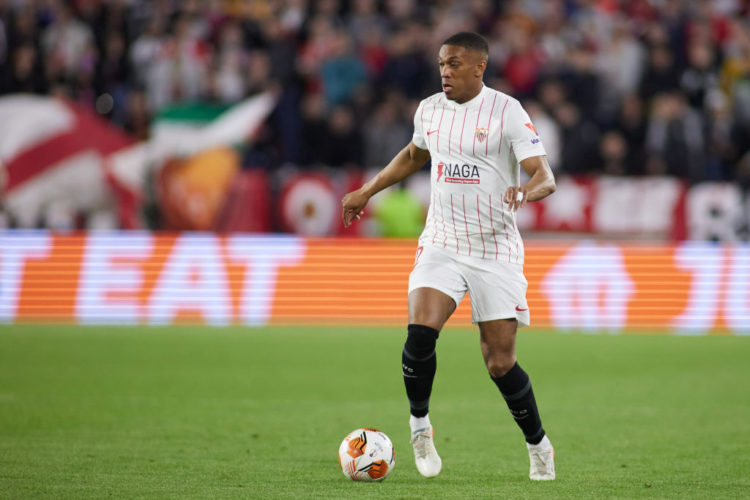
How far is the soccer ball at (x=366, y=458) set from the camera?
20.3ft

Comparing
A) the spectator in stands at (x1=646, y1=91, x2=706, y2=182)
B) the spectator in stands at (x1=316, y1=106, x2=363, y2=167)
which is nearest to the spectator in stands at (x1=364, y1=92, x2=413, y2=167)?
the spectator in stands at (x1=316, y1=106, x2=363, y2=167)

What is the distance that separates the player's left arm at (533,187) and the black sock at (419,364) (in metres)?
0.85

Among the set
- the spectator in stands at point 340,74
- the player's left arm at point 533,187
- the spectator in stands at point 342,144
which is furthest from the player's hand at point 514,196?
the spectator in stands at point 340,74

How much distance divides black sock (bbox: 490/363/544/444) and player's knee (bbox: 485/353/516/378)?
0.03m

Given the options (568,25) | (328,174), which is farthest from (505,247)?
(568,25)

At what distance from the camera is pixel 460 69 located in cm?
629

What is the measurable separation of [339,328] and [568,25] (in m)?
7.86

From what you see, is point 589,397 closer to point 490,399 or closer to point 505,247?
point 490,399

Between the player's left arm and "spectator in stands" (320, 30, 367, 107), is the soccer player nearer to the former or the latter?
the player's left arm

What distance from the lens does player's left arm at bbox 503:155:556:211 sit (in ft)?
18.9

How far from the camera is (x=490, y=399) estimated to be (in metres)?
9.77

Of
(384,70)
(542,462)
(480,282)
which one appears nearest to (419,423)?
(542,462)

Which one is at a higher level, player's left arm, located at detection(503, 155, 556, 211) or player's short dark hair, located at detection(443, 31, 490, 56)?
player's short dark hair, located at detection(443, 31, 490, 56)

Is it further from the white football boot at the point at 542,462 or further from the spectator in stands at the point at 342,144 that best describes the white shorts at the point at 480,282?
the spectator in stands at the point at 342,144
